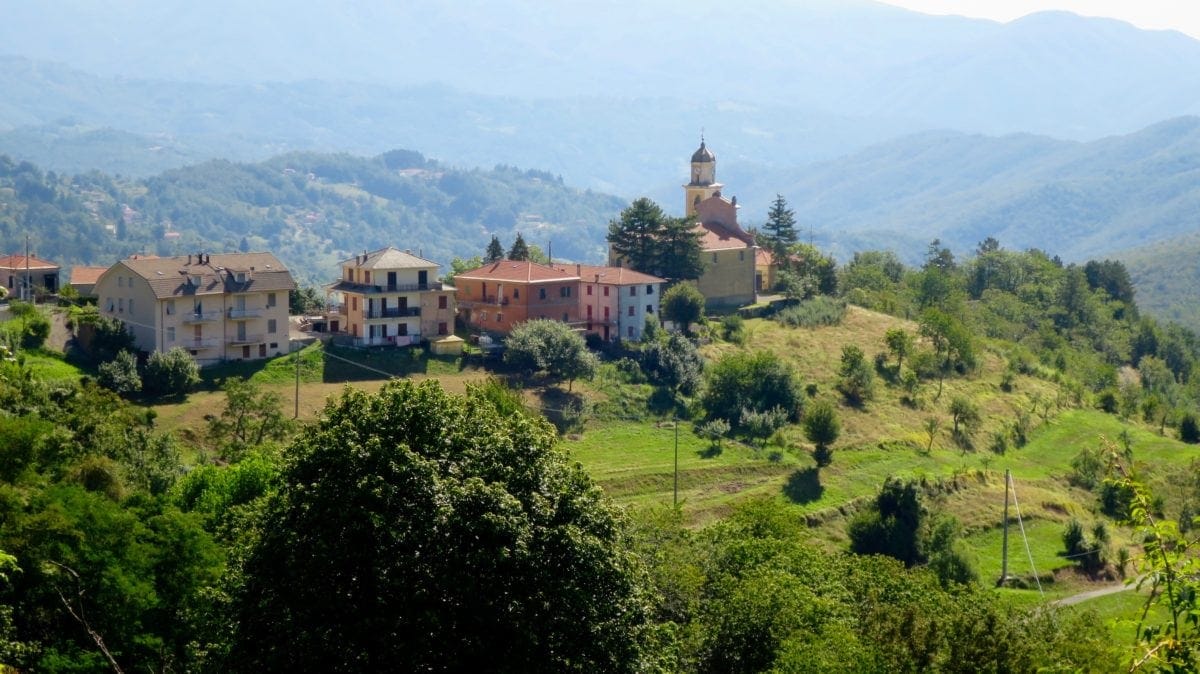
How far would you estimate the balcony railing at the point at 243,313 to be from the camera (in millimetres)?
60656

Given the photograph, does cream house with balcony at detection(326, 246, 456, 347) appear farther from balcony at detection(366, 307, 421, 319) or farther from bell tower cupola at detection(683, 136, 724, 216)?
bell tower cupola at detection(683, 136, 724, 216)

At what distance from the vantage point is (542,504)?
2695 centimetres

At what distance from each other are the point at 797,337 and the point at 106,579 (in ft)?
166

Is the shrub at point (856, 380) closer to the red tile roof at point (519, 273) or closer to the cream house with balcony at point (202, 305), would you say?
the red tile roof at point (519, 273)

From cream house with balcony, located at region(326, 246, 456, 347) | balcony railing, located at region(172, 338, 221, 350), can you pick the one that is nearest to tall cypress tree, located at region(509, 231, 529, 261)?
cream house with balcony, located at region(326, 246, 456, 347)

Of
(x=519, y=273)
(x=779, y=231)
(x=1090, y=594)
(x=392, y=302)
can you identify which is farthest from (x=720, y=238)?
(x=1090, y=594)

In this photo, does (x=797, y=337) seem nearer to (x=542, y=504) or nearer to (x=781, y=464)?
(x=781, y=464)

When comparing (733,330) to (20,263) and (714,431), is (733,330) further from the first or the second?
(20,263)

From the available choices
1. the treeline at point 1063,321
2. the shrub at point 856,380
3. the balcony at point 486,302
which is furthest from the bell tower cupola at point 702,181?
the balcony at point 486,302

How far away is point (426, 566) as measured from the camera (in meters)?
25.4

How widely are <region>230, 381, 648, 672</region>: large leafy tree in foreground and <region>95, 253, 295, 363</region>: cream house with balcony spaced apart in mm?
33877

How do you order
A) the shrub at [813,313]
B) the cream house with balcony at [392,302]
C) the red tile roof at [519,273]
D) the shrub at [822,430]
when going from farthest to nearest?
the shrub at [813,313] → the red tile roof at [519,273] → the cream house with balcony at [392,302] → the shrub at [822,430]

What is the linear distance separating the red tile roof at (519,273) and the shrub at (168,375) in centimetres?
1842

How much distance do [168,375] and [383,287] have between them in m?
12.4
